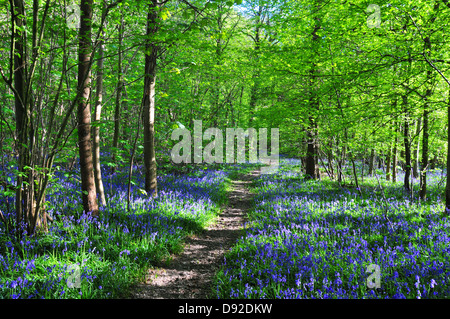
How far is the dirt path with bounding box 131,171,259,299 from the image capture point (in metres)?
3.58

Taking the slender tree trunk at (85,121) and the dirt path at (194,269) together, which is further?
the slender tree trunk at (85,121)

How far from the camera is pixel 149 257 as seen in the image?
4.26 m

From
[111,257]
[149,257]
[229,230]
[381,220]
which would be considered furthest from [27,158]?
[381,220]

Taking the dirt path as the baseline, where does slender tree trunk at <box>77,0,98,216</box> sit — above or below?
above

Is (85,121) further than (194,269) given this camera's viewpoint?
→ Yes

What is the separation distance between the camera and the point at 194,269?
4.29 m

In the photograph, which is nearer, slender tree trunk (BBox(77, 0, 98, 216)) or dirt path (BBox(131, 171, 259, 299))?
dirt path (BBox(131, 171, 259, 299))

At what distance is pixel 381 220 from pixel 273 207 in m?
2.66

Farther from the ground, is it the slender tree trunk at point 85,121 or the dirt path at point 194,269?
the slender tree trunk at point 85,121

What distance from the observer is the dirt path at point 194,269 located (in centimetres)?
358

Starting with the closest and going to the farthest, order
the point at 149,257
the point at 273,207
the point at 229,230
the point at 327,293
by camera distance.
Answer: the point at 327,293 → the point at 149,257 → the point at 229,230 → the point at 273,207

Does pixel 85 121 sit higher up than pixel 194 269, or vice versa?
pixel 85 121
